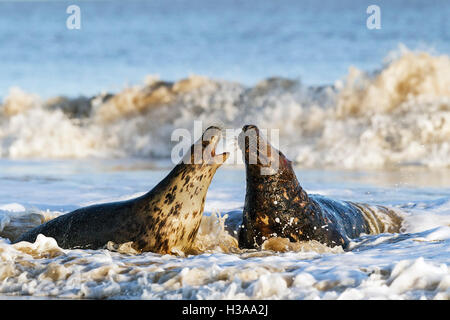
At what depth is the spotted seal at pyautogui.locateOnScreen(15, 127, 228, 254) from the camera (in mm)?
4387

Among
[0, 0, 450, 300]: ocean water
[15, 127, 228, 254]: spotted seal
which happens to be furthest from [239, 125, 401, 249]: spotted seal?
[15, 127, 228, 254]: spotted seal

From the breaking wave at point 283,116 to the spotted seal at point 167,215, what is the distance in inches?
240

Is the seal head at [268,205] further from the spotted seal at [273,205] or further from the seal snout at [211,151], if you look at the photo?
the seal snout at [211,151]

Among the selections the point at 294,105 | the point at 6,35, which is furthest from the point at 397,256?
the point at 6,35

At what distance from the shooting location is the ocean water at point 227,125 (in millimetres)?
3648

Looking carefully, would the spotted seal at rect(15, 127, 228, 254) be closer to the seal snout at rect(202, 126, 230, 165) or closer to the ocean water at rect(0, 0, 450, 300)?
the seal snout at rect(202, 126, 230, 165)

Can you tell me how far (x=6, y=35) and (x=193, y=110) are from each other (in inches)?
555

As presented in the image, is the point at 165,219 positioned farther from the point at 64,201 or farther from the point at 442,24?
the point at 442,24

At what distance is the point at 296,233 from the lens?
14.9 feet

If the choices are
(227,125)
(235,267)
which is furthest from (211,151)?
(227,125)

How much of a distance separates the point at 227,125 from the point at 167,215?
948 cm

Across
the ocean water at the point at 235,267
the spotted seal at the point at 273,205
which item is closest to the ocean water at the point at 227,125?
the ocean water at the point at 235,267

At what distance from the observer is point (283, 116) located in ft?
43.0

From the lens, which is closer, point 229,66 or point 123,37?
point 229,66
